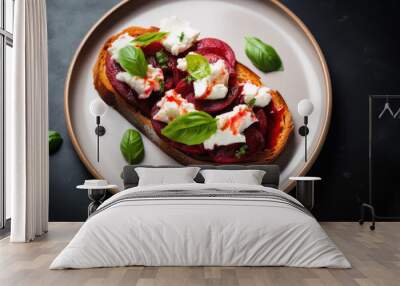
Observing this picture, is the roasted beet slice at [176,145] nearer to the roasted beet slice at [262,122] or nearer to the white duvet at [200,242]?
the roasted beet slice at [262,122]

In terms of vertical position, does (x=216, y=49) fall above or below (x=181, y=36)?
below

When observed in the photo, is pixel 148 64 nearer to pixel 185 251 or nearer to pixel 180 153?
pixel 180 153

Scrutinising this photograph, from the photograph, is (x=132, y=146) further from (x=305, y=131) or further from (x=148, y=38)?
(x=305, y=131)

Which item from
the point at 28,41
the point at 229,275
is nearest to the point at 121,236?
the point at 229,275

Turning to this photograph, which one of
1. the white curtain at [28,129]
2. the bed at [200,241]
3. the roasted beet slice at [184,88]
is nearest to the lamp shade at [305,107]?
the roasted beet slice at [184,88]

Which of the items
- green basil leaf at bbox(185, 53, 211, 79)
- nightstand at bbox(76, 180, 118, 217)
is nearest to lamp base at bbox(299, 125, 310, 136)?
green basil leaf at bbox(185, 53, 211, 79)

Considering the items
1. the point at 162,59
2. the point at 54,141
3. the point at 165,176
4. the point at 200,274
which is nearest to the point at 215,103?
the point at 162,59

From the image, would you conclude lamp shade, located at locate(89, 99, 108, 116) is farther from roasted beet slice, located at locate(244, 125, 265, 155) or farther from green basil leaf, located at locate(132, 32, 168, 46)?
roasted beet slice, located at locate(244, 125, 265, 155)
